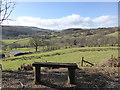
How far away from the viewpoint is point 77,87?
583 cm

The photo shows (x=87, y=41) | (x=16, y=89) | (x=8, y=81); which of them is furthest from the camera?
(x=87, y=41)

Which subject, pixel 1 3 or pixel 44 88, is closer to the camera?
pixel 44 88

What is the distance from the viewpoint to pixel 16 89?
565cm

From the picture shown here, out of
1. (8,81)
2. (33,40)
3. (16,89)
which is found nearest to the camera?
(16,89)

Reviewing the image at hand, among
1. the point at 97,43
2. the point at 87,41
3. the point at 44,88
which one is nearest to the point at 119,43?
the point at 97,43

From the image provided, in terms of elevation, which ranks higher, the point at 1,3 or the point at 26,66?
the point at 1,3

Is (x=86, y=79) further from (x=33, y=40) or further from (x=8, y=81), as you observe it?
(x=33, y=40)

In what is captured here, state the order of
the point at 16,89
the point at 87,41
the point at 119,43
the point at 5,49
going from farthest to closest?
1. the point at 5,49
2. the point at 87,41
3. the point at 119,43
4. the point at 16,89

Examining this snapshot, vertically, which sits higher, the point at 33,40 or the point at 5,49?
the point at 33,40

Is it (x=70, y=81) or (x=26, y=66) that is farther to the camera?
(x=26, y=66)

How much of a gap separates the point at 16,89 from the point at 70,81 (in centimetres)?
247

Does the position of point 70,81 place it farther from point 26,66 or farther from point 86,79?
point 26,66

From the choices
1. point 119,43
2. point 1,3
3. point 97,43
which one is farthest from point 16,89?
point 97,43

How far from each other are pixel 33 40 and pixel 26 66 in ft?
162
